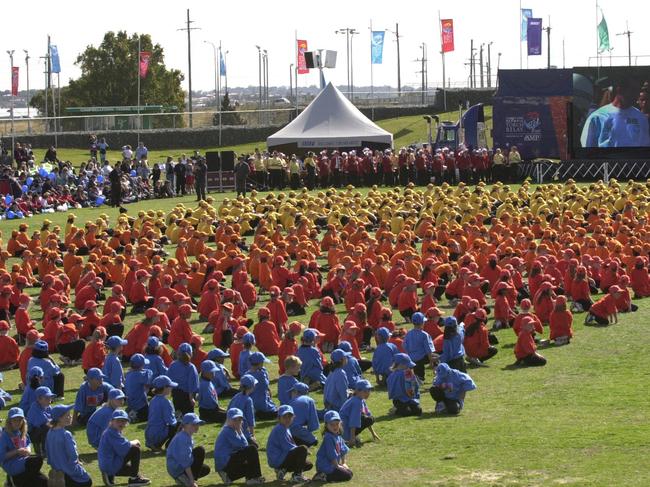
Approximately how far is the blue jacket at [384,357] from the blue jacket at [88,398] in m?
4.09

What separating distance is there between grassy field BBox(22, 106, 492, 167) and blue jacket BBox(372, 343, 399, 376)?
149ft

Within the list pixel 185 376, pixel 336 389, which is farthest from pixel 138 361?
pixel 336 389

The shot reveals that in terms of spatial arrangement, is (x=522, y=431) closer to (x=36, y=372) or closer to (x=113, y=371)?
(x=113, y=371)

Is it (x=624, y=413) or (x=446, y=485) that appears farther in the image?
(x=624, y=413)

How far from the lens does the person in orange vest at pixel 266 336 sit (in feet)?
69.9

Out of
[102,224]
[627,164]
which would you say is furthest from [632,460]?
[627,164]

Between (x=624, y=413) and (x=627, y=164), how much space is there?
34359mm

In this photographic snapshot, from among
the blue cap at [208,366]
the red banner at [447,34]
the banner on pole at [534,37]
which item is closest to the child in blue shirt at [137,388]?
the blue cap at [208,366]

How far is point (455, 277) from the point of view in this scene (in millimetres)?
27875

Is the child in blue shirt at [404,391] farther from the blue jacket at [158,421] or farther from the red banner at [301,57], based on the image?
the red banner at [301,57]

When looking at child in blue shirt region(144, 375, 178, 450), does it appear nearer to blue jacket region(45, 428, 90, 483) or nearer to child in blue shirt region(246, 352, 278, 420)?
child in blue shirt region(246, 352, 278, 420)

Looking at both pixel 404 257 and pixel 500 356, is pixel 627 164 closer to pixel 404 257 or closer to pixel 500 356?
pixel 404 257

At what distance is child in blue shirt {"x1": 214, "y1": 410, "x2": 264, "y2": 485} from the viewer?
1470cm

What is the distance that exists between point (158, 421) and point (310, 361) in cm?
328
